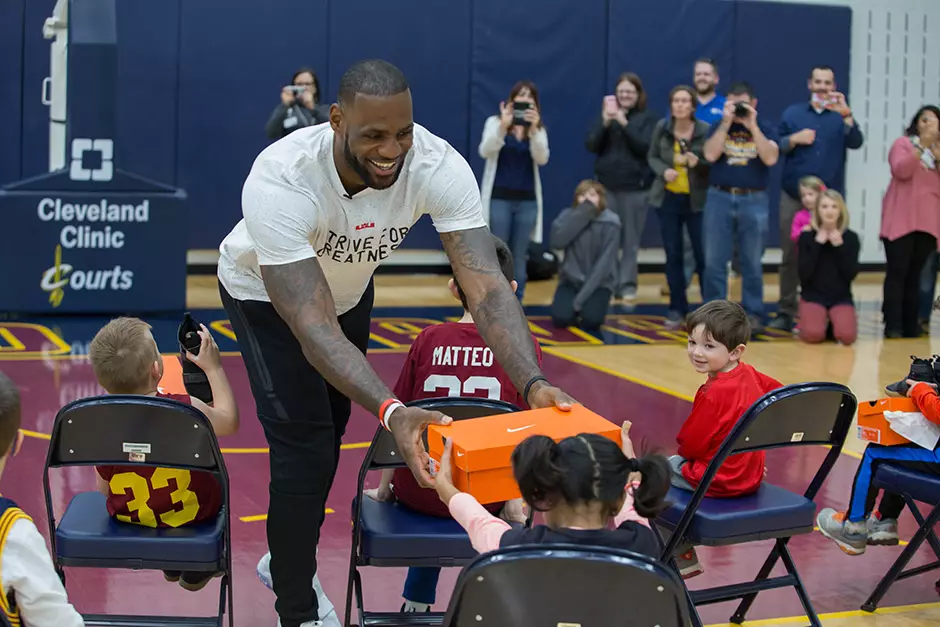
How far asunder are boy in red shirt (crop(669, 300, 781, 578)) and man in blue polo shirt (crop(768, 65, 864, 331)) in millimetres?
6480

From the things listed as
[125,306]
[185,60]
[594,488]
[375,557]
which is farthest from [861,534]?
[185,60]

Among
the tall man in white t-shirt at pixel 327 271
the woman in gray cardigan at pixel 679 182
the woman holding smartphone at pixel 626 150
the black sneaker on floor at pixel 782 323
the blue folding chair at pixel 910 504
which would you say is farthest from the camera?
the woman holding smartphone at pixel 626 150

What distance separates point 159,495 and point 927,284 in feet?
27.8

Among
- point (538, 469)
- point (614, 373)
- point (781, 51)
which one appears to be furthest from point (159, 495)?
point (781, 51)

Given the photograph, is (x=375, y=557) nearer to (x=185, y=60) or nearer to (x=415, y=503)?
(x=415, y=503)

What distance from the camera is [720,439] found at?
13.2 feet

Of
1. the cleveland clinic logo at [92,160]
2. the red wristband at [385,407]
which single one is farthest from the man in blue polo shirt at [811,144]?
the red wristband at [385,407]

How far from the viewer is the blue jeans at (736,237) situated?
386 inches

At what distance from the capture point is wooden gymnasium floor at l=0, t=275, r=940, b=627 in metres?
4.34

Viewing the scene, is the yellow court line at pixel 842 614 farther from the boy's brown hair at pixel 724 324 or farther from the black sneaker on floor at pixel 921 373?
the boy's brown hair at pixel 724 324

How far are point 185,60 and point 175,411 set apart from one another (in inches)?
381

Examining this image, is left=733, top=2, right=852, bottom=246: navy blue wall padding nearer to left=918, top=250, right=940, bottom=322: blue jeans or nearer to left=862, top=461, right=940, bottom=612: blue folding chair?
left=918, top=250, right=940, bottom=322: blue jeans

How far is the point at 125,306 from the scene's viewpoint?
32.4 ft

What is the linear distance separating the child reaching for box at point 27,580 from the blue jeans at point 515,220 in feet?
26.3
